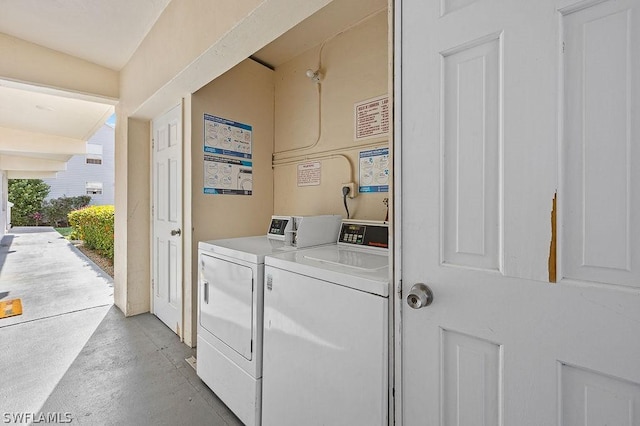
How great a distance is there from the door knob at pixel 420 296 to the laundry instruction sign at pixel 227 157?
6.63 feet

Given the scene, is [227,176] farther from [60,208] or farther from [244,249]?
[60,208]

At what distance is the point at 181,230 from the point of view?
8.04 feet

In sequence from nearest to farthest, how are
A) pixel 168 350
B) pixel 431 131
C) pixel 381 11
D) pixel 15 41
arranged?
1. pixel 431 131
2. pixel 381 11
3. pixel 168 350
4. pixel 15 41

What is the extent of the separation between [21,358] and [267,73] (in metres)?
3.12

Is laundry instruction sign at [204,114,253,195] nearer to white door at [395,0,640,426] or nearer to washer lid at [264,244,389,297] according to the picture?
washer lid at [264,244,389,297]

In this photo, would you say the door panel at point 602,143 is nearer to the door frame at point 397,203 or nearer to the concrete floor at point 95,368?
the door frame at point 397,203

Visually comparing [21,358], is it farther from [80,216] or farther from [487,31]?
[80,216]

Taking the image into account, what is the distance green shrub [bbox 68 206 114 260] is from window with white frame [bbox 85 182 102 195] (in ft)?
27.9

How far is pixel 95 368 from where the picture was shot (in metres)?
2.10

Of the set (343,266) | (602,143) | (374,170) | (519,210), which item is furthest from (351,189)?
(602,143)

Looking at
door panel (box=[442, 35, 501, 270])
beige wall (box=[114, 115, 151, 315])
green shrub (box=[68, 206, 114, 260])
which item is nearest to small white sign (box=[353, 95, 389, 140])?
door panel (box=[442, 35, 501, 270])

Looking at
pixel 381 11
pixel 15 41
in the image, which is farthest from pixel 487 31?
pixel 15 41

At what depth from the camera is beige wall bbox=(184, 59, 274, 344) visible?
239 centimetres

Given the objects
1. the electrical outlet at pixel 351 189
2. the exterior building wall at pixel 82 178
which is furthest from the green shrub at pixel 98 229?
the exterior building wall at pixel 82 178
